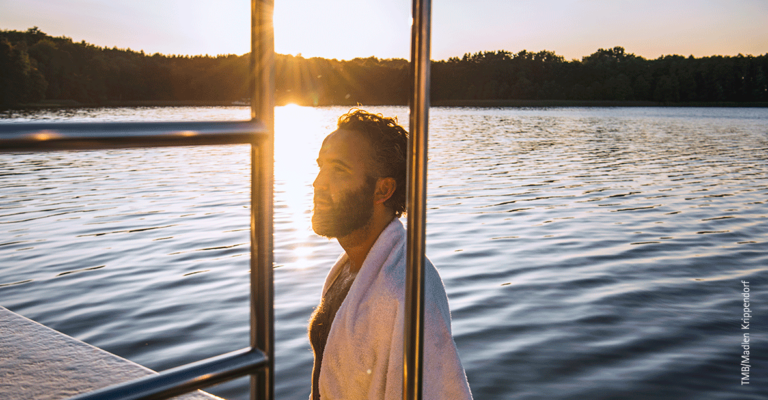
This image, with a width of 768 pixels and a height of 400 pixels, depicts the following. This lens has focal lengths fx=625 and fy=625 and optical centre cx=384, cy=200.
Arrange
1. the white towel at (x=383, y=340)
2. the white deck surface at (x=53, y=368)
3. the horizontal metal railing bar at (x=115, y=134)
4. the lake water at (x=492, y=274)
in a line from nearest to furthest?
the horizontal metal railing bar at (x=115, y=134) < the white towel at (x=383, y=340) < the white deck surface at (x=53, y=368) < the lake water at (x=492, y=274)

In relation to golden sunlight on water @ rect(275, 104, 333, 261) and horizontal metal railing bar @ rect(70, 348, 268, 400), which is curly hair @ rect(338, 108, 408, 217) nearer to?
golden sunlight on water @ rect(275, 104, 333, 261)

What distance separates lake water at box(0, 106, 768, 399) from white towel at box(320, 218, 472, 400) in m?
0.85

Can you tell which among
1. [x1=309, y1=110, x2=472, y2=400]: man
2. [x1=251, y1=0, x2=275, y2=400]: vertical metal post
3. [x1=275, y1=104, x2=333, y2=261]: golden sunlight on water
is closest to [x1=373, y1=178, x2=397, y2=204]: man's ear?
[x1=309, y1=110, x2=472, y2=400]: man

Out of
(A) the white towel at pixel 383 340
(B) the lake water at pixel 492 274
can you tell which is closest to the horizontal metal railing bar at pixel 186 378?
(B) the lake water at pixel 492 274

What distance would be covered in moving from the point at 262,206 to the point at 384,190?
1496 mm

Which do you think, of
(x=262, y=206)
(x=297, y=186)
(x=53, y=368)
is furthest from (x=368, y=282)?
(x=297, y=186)

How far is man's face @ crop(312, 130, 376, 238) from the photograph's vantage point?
2109 millimetres

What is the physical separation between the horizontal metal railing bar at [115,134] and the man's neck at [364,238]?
60.3 inches

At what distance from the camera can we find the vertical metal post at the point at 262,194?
64cm

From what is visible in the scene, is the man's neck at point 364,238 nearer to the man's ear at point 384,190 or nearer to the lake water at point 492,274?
the man's ear at point 384,190

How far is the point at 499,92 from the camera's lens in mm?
107750

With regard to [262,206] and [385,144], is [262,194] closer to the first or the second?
[262,206]

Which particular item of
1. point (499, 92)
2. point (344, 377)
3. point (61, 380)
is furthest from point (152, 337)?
point (499, 92)

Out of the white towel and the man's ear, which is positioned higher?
the man's ear
